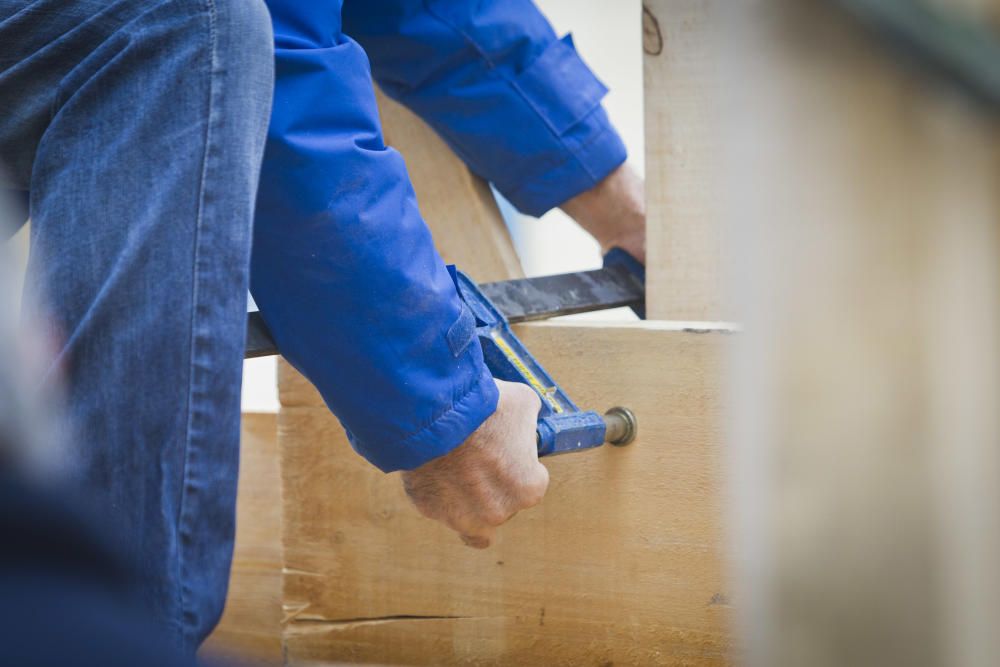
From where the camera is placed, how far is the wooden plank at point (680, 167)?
1.74 meters

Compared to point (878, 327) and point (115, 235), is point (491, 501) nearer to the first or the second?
point (115, 235)

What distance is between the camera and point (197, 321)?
98 cm

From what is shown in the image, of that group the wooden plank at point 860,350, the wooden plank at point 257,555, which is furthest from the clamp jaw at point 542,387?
the wooden plank at point 860,350

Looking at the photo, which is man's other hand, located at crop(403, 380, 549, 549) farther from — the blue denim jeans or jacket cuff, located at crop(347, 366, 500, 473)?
the blue denim jeans

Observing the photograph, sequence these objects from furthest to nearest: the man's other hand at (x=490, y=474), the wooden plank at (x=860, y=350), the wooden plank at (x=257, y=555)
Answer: the wooden plank at (x=257, y=555)
the man's other hand at (x=490, y=474)
the wooden plank at (x=860, y=350)

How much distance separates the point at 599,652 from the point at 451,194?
2.48ft

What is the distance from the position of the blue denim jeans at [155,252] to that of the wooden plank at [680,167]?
0.79m

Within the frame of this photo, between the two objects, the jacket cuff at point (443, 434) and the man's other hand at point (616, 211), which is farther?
the man's other hand at point (616, 211)

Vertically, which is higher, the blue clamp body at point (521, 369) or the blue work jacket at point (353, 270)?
the blue work jacket at point (353, 270)

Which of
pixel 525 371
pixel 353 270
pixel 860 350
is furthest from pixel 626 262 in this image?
pixel 860 350

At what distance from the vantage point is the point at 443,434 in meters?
1.32

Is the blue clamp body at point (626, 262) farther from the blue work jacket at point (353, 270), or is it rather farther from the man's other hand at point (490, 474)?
the blue work jacket at point (353, 270)

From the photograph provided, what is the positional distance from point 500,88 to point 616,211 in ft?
0.97

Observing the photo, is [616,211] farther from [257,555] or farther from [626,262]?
[257,555]
